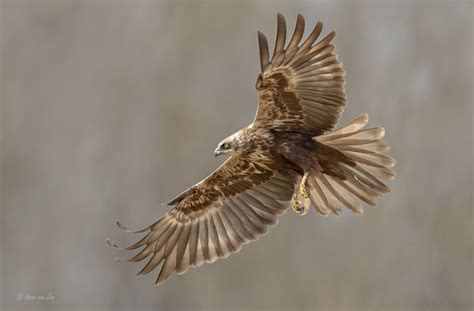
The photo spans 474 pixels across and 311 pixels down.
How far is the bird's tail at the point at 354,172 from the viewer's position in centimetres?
916

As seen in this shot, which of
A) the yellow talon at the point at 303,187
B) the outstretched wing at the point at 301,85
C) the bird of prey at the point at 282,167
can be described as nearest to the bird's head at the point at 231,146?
the bird of prey at the point at 282,167

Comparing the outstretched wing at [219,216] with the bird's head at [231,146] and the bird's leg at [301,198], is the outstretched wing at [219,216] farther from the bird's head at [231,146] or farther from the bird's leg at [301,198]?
the bird's head at [231,146]

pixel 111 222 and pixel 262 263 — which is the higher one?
pixel 111 222

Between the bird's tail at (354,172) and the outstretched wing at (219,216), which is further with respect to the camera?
the outstretched wing at (219,216)

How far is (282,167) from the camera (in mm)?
9906

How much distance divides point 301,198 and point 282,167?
0.39m

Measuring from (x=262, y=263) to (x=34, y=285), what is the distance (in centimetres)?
472

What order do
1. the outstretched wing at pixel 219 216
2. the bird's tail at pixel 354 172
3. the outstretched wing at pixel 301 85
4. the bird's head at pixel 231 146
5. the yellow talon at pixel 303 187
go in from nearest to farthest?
the outstretched wing at pixel 301 85, the bird's tail at pixel 354 172, the bird's head at pixel 231 146, the yellow talon at pixel 303 187, the outstretched wing at pixel 219 216

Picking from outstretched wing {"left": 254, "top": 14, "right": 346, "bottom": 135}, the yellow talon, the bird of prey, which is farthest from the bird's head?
the yellow talon

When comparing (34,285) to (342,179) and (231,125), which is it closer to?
(231,125)

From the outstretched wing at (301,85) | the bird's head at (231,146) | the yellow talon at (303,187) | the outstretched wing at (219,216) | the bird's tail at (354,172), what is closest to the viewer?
the outstretched wing at (301,85)

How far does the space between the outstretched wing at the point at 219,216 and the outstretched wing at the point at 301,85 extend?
657 millimetres

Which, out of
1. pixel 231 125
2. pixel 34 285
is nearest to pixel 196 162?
pixel 231 125

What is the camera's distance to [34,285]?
19.0 m
